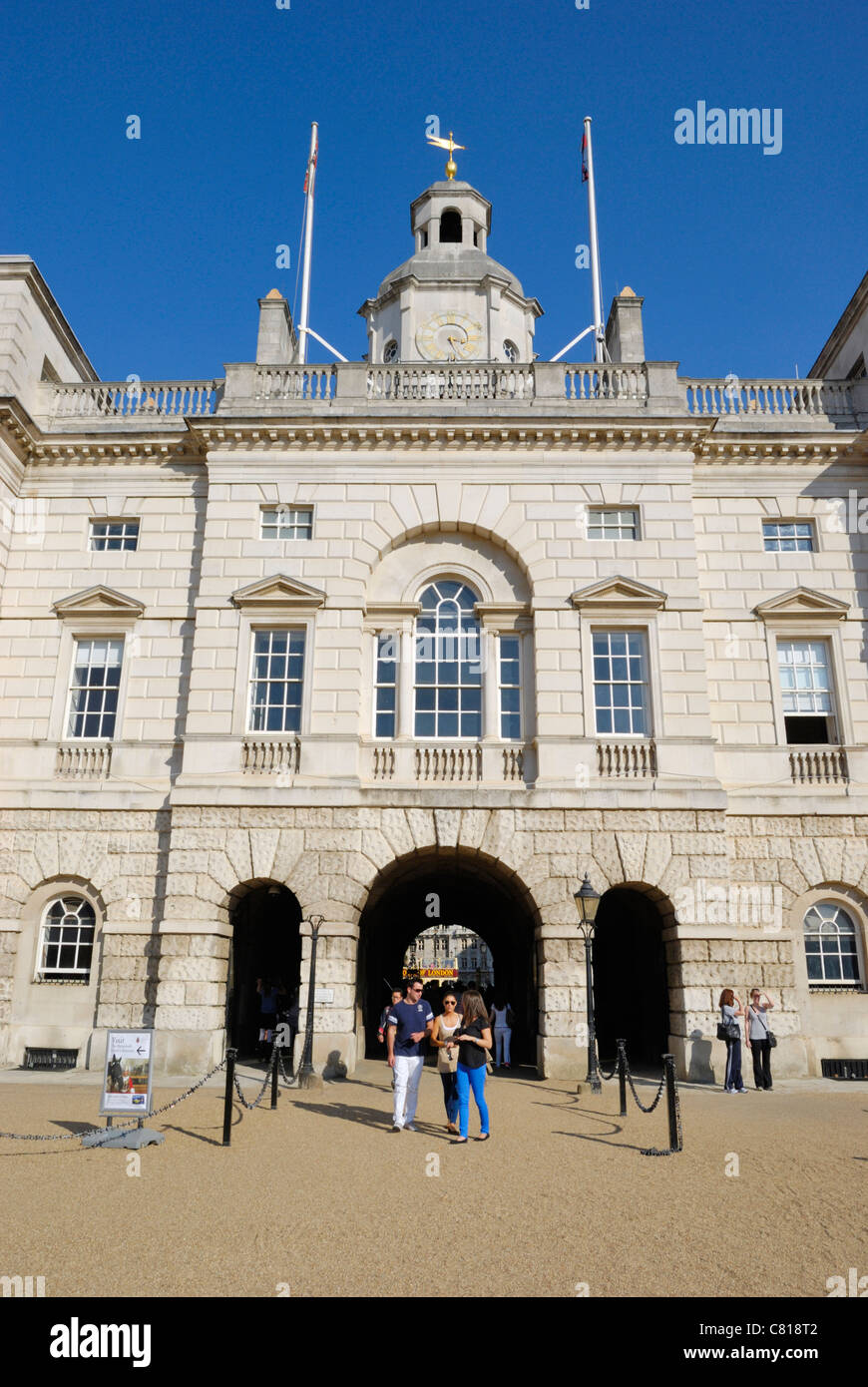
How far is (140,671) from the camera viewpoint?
19.6m

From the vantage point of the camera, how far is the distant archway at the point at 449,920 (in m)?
19.7

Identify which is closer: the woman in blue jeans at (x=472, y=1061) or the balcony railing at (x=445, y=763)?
the woman in blue jeans at (x=472, y=1061)

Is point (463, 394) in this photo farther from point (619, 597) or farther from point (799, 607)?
point (799, 607)

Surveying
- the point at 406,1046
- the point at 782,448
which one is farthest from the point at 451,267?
the point at 406,1046

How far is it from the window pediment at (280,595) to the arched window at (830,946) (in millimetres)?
12064

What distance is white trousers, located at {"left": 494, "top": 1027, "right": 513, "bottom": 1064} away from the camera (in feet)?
63.8

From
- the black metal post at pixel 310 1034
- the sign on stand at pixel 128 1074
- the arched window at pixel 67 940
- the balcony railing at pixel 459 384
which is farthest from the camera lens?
the balcony railing at pixel 459 384

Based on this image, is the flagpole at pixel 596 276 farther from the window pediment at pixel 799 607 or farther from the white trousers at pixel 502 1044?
the white trousers at pixel 502 1044

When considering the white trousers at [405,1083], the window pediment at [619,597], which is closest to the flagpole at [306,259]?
the window pediment at [619,597]

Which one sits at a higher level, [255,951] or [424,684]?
[424,684]

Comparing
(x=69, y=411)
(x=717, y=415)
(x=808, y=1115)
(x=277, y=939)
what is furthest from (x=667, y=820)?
(x=69, y=411)

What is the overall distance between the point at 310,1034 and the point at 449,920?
1248cm

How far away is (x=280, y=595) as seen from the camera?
63.6 feet
